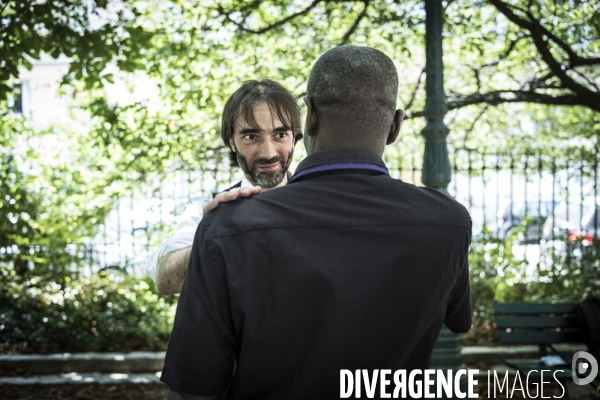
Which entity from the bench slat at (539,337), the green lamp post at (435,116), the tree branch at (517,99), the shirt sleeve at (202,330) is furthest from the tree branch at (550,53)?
the shirt sleeve at (202,330)

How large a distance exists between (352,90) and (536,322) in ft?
17.5

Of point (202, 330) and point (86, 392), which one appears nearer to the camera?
point (202, 330)

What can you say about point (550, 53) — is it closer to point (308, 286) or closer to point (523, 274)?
A: point (523, 274)

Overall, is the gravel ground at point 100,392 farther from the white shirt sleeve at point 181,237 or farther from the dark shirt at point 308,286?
the dark shirt at point 308,286

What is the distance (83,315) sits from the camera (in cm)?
781

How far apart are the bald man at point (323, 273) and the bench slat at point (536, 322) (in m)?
4.98

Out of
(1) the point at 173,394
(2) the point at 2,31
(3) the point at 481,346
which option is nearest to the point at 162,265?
(1) the point at 173,394

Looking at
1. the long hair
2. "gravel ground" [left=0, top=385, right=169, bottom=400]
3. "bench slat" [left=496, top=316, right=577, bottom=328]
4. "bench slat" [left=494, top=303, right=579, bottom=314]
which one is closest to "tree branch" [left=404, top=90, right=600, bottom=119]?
"bench slat" [left=494, top=303, right=579, bottom=314]

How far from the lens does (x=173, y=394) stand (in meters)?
1.64

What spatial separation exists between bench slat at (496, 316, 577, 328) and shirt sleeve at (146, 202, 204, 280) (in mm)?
4450

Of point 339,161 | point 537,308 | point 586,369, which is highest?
point 339,161

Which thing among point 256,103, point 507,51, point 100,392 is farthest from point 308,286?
point 507,51

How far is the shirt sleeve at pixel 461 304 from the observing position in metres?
1.80

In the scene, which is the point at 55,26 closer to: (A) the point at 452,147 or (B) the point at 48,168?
(B) the point at 48,168
